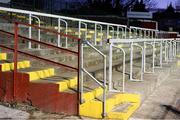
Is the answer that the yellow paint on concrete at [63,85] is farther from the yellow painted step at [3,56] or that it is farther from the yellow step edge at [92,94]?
the yellow painted step at [3,56]

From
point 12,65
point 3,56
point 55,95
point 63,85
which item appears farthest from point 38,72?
point 3,56

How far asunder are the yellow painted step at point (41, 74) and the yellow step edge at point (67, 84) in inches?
22.2

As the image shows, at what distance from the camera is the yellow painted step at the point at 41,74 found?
839cm

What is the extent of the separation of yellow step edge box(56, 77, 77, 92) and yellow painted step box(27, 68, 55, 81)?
0.56 meters

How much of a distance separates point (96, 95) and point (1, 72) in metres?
1.84

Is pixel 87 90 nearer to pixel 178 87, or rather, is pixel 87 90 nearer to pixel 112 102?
pixel 112 102

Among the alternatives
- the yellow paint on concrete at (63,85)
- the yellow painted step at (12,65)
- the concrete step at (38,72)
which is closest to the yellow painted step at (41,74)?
the concrete step at (38,72)

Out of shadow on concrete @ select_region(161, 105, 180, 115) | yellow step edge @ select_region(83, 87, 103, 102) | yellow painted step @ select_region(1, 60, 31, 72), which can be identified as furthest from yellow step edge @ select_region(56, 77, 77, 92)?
shadow on concrete @ select_region(161, 105, 180, 115)

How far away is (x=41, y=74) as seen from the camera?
875 centimetres

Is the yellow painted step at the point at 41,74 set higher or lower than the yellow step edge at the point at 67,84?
higher

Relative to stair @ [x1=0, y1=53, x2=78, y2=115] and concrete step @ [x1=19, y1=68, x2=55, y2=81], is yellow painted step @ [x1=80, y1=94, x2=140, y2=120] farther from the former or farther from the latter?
concrete step @ [x1=19, y1=68, x2=55, y2=81]

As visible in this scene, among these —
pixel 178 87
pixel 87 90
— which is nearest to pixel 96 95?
pixel 87 90

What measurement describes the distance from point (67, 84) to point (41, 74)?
635 millimetres

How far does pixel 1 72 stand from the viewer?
8.45 meters
